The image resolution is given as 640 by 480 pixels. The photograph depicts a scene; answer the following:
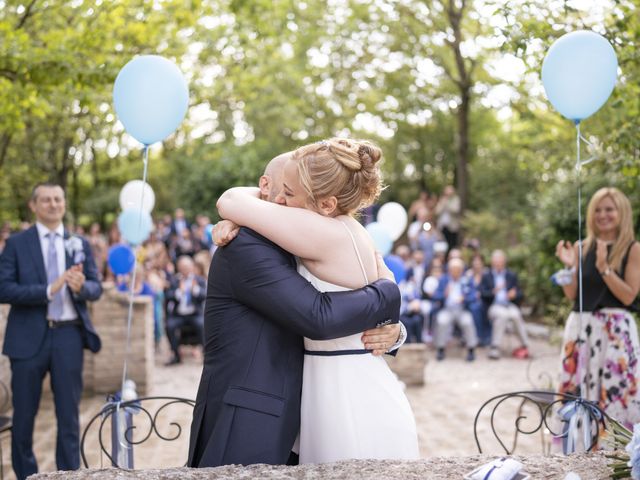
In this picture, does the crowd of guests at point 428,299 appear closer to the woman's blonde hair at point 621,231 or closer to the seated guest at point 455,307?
the seated guest at point 455,307

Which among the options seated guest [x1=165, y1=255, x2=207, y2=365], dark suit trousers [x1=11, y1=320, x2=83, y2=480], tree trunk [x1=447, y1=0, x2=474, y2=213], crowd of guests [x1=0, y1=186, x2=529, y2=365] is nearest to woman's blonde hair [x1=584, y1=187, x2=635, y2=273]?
dark suit trousers [x1=11, y1=320, x2=83, y2=480]

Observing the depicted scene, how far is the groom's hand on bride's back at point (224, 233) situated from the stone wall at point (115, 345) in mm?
5696

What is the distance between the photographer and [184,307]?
10.3 meters

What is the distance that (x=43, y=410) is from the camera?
731 cm

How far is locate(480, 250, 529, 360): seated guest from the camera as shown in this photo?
11.0 meters

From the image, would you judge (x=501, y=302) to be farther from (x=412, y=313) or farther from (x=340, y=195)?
(x=340, y=195)

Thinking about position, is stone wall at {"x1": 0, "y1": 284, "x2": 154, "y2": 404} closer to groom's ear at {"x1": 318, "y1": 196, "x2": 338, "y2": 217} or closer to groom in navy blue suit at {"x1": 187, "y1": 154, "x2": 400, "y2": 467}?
groom in navy blue suit at {"x1": 187, "y1": 154, "x2": 400, "y2": 467}

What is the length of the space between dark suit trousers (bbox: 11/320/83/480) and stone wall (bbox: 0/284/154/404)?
325 cm

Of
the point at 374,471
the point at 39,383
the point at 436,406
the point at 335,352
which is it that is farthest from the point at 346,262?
the point at 436,406

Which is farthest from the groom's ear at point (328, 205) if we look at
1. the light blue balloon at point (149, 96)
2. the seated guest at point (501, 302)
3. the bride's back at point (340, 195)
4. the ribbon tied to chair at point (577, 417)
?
the seated guest at point (501, 302)

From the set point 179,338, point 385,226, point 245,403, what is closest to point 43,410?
point 179,338

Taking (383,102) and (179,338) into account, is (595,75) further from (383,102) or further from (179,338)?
(383,102)

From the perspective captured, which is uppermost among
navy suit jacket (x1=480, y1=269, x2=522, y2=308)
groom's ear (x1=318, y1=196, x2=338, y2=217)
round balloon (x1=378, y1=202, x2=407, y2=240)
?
round balloon (x1=378, y1=202, x2=407, y2=240)

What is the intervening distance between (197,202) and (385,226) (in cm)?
1272
